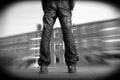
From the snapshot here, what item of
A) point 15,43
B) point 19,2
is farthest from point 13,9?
point 15,43

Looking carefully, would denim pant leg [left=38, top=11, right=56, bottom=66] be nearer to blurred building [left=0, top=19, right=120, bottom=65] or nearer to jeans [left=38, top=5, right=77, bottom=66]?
jeans [left=38, top=5, right=77, bottom=66]

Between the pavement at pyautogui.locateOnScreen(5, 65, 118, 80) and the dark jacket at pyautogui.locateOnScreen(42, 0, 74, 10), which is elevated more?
the dark jacket at pyautogui.locateOnScreen(42, 0, 74, 10)

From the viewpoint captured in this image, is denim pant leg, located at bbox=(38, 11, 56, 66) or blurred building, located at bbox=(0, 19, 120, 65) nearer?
denim pant leg, located at bbox=(38, 11, 56, 66)

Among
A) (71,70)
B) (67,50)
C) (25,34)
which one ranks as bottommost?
(71,70)

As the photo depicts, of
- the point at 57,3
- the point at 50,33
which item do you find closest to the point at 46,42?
the point at 50,33

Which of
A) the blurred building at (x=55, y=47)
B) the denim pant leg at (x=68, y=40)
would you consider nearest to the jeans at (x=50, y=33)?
the denim pant leg at (x=68, y=40)

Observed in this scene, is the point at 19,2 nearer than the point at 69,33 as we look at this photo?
No

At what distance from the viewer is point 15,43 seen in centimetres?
111

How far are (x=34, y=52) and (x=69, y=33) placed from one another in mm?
388

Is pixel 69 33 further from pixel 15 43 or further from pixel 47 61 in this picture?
pixel 15 43

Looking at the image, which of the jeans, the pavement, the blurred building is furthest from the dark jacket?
the pavement

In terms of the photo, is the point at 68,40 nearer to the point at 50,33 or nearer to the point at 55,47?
the point at 50,33

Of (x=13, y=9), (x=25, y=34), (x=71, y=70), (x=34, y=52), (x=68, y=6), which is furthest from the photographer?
(x=25, y=34)

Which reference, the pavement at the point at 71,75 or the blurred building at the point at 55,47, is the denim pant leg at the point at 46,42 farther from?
the blurred building at the point at 55,47
